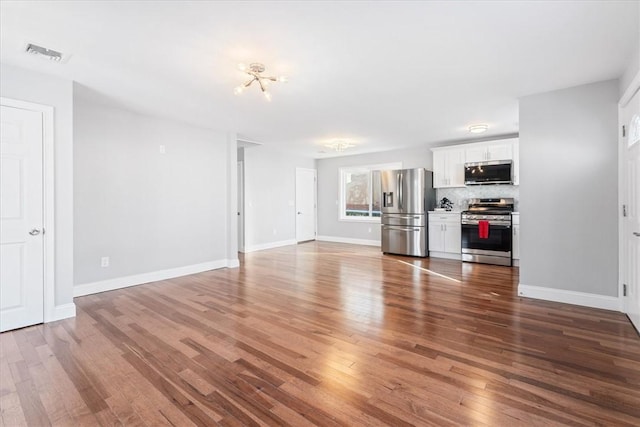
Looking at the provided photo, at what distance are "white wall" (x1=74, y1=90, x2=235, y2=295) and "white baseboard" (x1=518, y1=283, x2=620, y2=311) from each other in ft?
15.4

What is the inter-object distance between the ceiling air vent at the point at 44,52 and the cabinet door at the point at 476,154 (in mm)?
6339

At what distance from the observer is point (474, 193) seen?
6469mm

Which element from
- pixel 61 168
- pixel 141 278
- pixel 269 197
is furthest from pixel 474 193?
pixel 61 168

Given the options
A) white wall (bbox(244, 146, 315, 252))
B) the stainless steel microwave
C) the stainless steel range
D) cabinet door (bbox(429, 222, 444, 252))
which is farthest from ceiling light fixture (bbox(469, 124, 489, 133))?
white wall (bbox(244, 146, 315, 252))

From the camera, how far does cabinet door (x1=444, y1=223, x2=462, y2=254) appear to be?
6.14 m

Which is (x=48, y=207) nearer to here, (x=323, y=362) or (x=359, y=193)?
(x=323, y=362)

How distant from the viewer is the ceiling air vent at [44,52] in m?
2.57

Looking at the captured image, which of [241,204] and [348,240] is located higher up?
[241,204]

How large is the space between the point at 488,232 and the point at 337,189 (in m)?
4.26

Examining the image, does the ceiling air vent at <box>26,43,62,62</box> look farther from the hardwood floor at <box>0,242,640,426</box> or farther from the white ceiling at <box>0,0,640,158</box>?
the hardwood floor at <box>0,242,640,426</box>

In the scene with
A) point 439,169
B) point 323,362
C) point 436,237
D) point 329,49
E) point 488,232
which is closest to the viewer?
point 323,362

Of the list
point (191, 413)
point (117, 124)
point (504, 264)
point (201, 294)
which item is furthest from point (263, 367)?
point (504, 264)

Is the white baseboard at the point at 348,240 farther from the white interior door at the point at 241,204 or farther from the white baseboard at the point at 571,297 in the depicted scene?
the white baseboard at the point at 571,297

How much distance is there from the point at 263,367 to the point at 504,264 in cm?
498
